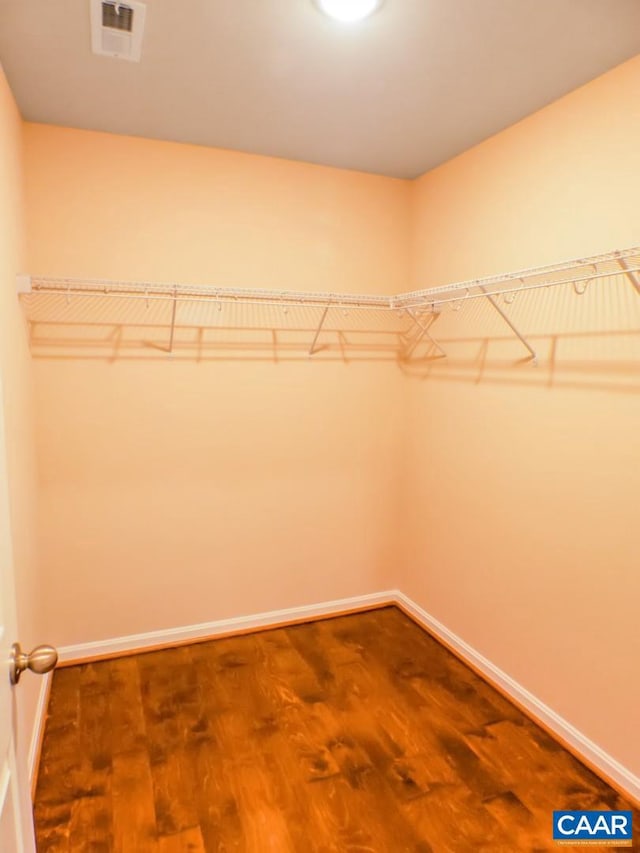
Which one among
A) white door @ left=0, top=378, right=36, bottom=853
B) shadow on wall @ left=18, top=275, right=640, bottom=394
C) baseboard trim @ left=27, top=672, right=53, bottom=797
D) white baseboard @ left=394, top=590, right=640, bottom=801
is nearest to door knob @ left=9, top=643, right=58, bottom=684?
white door @ left=0, top=378, right=36, bottom=853

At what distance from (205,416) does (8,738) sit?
6.18ft

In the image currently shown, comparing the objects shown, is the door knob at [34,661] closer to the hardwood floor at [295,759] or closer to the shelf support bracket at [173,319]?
the hardwood floor at [295,759]

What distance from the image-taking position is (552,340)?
2096 millimetres

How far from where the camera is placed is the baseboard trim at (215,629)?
2.62 metres

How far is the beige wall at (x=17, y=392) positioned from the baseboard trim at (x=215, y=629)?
0.45m

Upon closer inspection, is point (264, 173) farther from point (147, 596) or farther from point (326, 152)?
point (147, 596)

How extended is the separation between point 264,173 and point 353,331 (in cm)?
93

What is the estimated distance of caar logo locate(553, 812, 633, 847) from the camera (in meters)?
1.67

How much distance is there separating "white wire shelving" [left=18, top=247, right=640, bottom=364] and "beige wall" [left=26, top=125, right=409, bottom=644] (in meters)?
0.11

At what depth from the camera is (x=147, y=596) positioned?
2715mm

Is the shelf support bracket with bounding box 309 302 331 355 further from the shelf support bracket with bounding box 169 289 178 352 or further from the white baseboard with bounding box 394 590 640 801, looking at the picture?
the white baseboard with bounding box 394 590 640 801

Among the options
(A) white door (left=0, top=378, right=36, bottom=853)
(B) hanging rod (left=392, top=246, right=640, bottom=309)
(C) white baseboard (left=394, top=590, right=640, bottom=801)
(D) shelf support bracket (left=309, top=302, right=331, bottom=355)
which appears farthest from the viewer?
(D) shelf support bracket (left=309, top=302, right=331, bottom=355)

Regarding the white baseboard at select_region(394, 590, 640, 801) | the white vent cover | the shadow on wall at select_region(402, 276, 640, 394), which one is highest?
the white vent cover

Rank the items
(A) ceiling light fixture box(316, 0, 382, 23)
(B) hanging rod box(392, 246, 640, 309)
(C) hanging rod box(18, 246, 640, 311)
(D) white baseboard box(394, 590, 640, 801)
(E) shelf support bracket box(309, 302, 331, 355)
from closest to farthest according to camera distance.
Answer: (A) ceiling light fixture box(316, 0, 382, 23) → (B) hanging rod box(392, 246, 640, 309) → (D) white baseboard box(394, 590, 640, 801) → (C) hanging rod box(18, 246, 640, 311) → (E) shelf support bracket box(309, 302, 331, 355)
